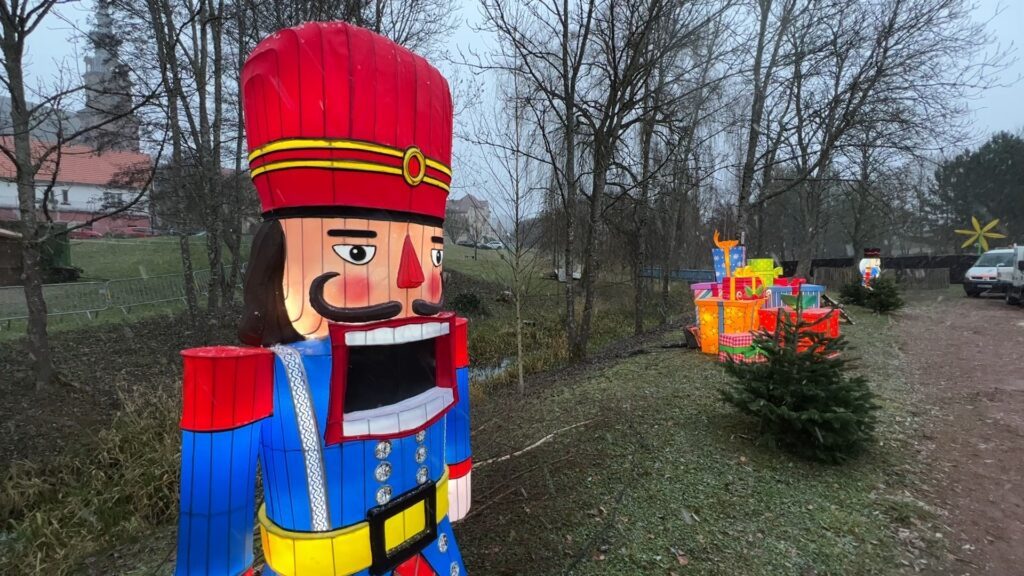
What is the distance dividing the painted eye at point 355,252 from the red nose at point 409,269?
0.11 m

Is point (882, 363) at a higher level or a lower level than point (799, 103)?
lower

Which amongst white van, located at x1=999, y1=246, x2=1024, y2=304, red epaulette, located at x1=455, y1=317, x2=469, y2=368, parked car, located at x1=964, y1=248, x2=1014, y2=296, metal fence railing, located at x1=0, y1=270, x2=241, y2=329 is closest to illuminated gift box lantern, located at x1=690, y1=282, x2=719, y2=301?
red epaulette, located at x1=455, y1=317, x2=469, y2=368

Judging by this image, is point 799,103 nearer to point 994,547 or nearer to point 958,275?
point 994,547

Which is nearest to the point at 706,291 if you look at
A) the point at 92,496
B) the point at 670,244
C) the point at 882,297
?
the point at 670,244

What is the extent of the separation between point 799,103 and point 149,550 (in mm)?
16863

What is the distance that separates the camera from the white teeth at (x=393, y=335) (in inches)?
66.6

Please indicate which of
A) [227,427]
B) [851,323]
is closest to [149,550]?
[227,427]

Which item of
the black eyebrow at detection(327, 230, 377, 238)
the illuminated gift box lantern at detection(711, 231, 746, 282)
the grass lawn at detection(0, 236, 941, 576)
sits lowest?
the grass lawn at detection(0, 236, 941, 576)

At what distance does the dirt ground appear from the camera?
3.45 m

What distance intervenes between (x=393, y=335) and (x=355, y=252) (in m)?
0.32

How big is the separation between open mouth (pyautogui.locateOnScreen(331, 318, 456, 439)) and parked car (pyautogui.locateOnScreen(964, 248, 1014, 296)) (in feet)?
69.8

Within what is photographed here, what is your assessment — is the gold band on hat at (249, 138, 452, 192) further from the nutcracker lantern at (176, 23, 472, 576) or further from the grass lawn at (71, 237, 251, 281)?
the grass lawn at (71, 237, 251, 281)

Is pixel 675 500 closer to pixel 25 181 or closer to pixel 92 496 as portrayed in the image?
pixel 92 496

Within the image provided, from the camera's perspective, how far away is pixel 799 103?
14195 mm
